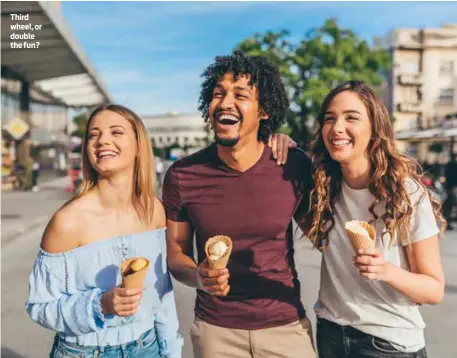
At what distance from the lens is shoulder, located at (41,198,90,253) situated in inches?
82.7

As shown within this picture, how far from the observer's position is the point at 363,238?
6.37 feet

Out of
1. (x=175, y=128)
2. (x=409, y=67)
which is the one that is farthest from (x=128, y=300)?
(x=175, y=128)

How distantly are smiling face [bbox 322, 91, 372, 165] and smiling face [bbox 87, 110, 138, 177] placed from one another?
2.81 feet

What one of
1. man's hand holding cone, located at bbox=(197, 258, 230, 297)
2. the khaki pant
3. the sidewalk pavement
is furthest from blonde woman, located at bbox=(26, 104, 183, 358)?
the sidewalk pavement

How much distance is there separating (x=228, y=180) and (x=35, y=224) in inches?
433

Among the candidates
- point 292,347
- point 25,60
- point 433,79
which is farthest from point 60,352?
point 433,79

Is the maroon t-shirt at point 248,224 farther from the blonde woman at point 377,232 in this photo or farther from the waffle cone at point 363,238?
the waffle cone at point 363,238

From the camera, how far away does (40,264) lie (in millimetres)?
2104

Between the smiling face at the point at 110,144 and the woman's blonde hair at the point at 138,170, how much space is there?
21mm

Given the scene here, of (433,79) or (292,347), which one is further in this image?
(433,79)

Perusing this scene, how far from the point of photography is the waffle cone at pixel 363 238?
6.31ft

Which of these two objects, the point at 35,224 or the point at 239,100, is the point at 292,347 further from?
the point at 35,224

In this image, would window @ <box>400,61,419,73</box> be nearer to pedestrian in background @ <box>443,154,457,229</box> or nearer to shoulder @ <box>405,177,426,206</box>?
pedestrian in background @ <box>443,154,457,229</box>

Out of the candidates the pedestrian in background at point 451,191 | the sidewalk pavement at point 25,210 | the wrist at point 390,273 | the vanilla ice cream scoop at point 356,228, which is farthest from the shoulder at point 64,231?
the pedestrian in background at point 451,191
